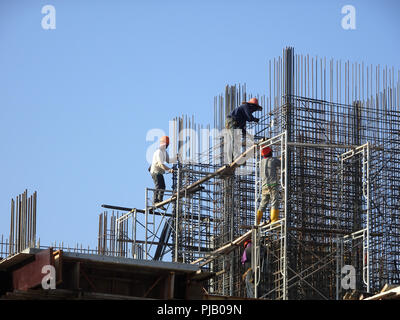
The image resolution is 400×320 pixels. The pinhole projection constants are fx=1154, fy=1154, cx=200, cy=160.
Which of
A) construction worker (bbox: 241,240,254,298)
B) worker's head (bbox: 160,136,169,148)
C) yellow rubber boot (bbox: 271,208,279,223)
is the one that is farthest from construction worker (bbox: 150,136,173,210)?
yellow rubber boot (bbox: 271,208,279,223)

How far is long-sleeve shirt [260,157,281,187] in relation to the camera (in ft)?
117

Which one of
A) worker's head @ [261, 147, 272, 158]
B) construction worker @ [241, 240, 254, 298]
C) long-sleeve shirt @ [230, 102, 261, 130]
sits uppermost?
long-sleeve shirt @ [230, 102, 261, 130]

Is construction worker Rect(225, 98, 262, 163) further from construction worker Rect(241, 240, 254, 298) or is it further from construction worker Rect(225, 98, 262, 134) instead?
construction worker Rect(241, 240, 254, 298)

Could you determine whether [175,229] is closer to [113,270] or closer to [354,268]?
[354,268]

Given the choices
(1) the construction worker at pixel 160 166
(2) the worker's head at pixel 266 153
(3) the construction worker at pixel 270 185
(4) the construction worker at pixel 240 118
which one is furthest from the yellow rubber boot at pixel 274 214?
(1) the construction worker at pixel 160 166

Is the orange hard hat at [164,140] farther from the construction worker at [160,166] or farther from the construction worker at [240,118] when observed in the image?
the construction worker at [240,118]

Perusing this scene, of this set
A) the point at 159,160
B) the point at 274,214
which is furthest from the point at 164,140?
the point at 274,214

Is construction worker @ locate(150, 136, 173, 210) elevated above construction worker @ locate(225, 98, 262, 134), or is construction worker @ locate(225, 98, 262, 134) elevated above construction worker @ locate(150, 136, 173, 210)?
construction worker @ locate(225, 98, 262, 134)

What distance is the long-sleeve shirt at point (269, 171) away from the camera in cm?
3566

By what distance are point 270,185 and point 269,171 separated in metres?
0.44

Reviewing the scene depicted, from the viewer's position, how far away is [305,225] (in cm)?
3822
